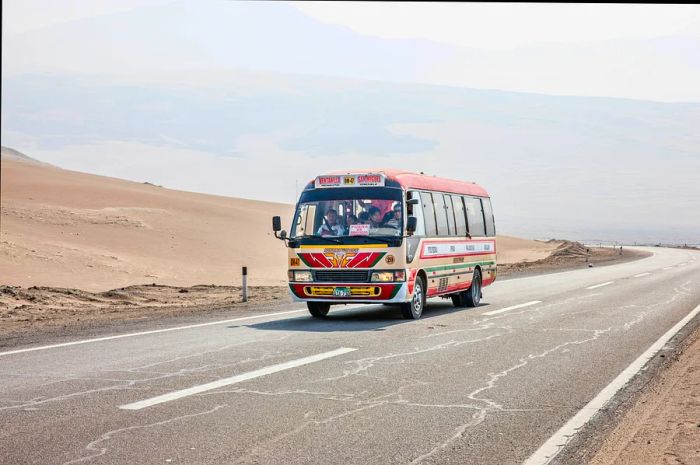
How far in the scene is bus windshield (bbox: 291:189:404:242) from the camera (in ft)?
55.0

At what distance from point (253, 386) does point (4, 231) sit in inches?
1198

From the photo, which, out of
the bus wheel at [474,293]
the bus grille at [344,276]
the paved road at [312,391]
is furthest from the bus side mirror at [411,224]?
the bus wheel at [474,293]

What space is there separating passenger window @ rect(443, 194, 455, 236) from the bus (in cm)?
38

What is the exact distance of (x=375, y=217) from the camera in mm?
16891

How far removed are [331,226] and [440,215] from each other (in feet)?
9.83

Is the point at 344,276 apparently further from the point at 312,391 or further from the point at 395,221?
the point at 312,391

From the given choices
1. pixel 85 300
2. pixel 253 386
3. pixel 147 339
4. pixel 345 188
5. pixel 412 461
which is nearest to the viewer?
pixel 412 461

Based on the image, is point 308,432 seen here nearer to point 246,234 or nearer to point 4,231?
point 4,231

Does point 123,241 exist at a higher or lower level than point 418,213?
lower

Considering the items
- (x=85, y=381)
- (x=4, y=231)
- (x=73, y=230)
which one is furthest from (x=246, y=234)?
(x=85, y=381)

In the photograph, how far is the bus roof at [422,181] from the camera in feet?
57.1

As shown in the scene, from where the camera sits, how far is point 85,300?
21.8 meters

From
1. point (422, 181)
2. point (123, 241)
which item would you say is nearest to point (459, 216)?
point (422, 181)

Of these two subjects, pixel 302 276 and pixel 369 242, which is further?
pixel 302 276
